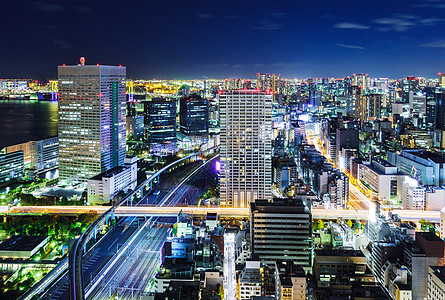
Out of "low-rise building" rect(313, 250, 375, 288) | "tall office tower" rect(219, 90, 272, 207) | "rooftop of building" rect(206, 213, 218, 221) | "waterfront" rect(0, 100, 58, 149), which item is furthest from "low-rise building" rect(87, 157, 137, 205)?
"waterfront" rect(0, 100, 58, 149)

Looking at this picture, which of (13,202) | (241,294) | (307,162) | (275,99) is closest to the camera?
(241,294)

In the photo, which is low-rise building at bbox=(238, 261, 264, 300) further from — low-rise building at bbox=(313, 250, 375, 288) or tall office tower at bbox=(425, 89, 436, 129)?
tall office tower at bbox=(425, 89, 436, 129)

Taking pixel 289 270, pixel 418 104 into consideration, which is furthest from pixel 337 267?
pixel 418 104

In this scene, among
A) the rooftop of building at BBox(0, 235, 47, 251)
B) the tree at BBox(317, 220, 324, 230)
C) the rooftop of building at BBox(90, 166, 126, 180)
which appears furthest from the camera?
the rooftop of building at BBox(90, 166, 126, 180)

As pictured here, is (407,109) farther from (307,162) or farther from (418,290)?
(418,290)

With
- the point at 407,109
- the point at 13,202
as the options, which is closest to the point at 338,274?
the point at 13,202

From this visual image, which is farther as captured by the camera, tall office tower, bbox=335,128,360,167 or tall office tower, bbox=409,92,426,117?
tall office tower, bbox=409,92,426,117

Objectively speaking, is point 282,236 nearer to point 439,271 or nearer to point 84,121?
point 439,271
